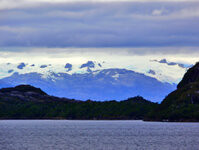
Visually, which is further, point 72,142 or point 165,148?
point 72,142

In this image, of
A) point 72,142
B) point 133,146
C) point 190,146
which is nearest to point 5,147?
point 72,142

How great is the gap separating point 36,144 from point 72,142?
13115mm

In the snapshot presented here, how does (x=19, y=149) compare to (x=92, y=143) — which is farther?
(x=92, y=143)

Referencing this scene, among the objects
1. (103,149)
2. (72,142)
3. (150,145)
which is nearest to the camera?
(103,149)

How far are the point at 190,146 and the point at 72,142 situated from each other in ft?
124

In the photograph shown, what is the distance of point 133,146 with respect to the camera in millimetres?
162875

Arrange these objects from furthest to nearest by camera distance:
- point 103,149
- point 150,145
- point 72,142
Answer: point 72,142, point 150,145, point 103,149

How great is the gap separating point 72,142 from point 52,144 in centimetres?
1002

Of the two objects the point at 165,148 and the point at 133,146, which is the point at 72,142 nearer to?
the point at 133,146

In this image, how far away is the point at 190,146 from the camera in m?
160

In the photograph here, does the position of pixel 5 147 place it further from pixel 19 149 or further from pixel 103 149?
pixel 103 149

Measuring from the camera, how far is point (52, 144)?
169m

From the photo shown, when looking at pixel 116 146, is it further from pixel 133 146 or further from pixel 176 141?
pixel 176 141

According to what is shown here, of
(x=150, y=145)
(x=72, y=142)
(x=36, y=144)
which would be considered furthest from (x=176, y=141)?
(x=36, y=144)
